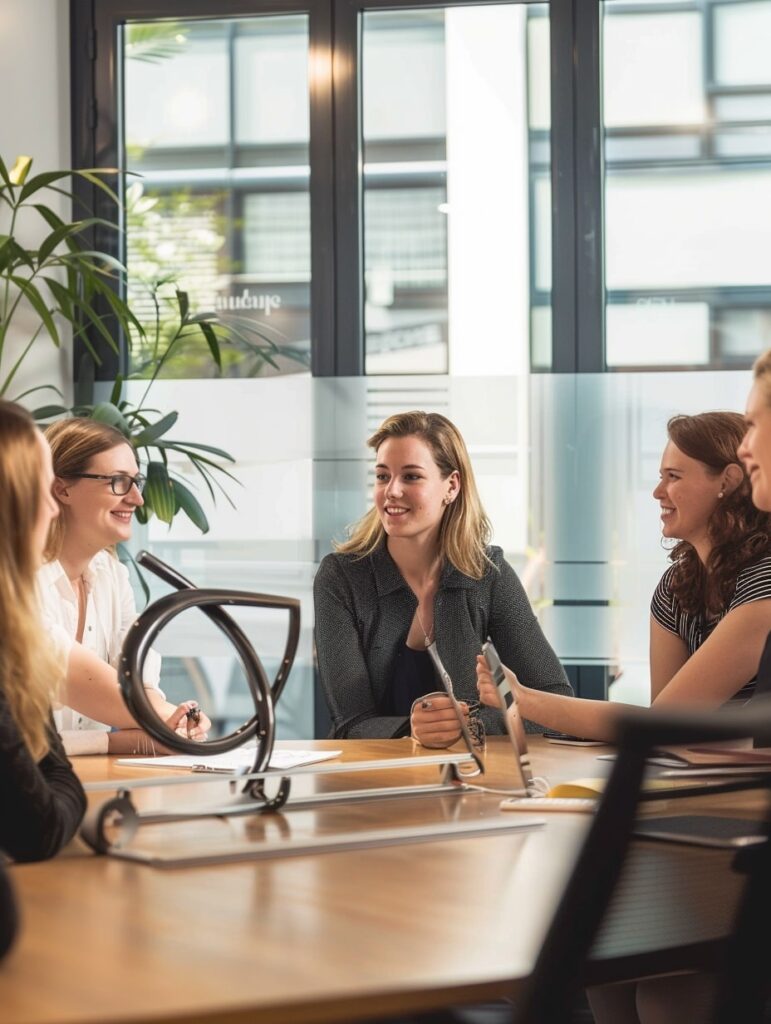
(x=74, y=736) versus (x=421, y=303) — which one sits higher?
(x=421, y=303)

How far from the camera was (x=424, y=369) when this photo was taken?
4.43 m

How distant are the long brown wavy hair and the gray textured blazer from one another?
1.23ft

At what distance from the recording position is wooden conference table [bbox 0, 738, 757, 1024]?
3.50 ft

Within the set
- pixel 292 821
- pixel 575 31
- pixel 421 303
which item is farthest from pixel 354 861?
pixel 575 31

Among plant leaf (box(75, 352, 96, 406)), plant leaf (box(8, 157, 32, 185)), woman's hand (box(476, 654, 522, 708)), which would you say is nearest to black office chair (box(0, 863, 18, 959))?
woman's hand (box(476, 654, 522, 708))

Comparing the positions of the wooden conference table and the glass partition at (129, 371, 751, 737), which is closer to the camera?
the wooden conference table

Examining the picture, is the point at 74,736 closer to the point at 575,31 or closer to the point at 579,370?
the point at 579,370

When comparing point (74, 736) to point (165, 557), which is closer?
point (74, 736)

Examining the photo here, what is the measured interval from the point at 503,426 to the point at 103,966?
3.27m

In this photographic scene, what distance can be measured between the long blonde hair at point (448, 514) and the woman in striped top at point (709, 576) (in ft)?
1.59

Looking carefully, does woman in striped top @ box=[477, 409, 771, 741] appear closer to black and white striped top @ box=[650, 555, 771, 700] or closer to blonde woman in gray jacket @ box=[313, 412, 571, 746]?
black and white striped top @ box=[650, 555, 771, 700]

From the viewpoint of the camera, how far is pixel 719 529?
2.95 meters

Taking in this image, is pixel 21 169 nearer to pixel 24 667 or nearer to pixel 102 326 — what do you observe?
pixel 102 326

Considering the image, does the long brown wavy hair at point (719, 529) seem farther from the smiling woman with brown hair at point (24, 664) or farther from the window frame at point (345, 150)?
the smiling woman with brown hair at point (24, 664)
